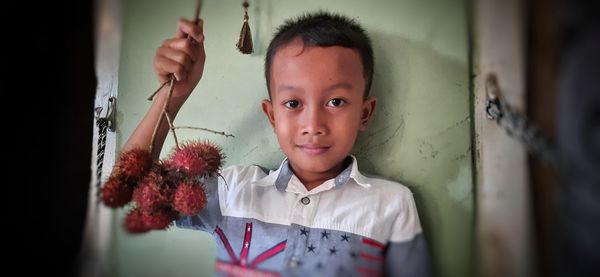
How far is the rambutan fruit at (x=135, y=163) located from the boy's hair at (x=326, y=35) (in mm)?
224

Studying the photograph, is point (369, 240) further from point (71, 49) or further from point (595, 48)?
point (71, 49)

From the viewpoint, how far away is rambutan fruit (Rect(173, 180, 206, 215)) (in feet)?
2.19

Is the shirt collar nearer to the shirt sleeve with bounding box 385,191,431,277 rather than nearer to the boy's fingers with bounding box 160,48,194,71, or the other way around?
the shirt sleeve with bounding box 385,191,431,277

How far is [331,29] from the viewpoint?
68 cm

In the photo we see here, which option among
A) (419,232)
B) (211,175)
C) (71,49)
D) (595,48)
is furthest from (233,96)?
(595,48)

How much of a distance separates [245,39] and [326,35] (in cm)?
13

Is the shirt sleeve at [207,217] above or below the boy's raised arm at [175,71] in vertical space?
below

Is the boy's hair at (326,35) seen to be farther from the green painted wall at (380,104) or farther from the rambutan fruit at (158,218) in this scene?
the rambutan fruit at (158,218)

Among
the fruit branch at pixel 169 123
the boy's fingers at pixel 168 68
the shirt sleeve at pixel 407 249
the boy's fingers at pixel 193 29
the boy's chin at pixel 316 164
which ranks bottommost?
the shirt sleeve at pixel 407 249

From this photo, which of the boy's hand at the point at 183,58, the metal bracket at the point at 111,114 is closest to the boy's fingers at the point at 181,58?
the boy's hand at the point at 183,58

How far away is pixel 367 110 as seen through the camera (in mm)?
704

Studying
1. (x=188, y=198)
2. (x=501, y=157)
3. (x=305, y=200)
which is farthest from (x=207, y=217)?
(x=501, y=157)

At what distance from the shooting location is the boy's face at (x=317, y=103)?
666mm

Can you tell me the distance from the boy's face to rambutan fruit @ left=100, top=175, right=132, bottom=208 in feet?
0.81
